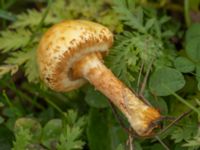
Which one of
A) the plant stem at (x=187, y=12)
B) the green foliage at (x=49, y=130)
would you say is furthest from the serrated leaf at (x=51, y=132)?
the plant stem at (x=187, y=12)

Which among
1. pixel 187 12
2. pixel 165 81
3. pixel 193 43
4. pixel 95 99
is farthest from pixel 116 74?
pixel 187 12

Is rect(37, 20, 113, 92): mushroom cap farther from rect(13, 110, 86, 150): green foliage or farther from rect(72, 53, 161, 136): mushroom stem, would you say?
Result: rect(13, 110, 86, 150): green foliage

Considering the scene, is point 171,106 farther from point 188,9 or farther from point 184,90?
point 188,9

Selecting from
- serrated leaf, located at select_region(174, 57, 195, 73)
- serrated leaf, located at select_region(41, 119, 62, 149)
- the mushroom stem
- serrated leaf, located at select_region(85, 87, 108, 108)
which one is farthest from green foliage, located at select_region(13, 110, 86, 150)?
Result: serrated leaf, located at select_region(174, 57, 195, 73)

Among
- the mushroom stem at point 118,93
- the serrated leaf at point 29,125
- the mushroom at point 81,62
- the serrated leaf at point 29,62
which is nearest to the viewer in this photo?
the mushroom stem at point 118,93

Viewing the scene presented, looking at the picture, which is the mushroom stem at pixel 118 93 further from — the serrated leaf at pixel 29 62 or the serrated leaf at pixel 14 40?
the serrated leaf at pixel 14 40

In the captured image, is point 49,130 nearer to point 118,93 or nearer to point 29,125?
point 29,125

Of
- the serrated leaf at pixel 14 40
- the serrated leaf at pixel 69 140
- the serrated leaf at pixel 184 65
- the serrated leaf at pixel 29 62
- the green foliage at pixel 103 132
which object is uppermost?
the serrated leaf at pixel 14 40
